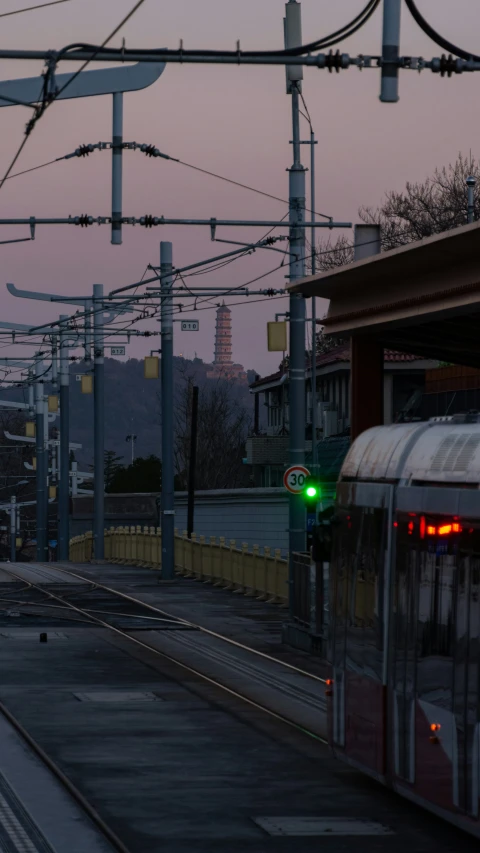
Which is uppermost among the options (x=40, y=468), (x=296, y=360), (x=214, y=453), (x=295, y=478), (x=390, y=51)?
(x=390, y=51)

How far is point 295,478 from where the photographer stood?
1083 inches

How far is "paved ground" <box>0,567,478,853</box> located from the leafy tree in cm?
8341

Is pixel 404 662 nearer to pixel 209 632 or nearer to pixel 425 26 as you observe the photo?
pixel 425 26

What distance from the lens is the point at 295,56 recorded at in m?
13.4

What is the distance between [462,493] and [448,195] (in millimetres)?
59979

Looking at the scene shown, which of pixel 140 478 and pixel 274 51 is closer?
pixel 274 51

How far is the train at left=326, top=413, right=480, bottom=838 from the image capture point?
10.6m

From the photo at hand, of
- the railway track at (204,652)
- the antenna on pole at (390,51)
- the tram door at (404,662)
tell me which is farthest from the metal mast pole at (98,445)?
the tram door at (404,662)

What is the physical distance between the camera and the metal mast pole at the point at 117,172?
94.8ft

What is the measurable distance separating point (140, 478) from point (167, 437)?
6483 cm

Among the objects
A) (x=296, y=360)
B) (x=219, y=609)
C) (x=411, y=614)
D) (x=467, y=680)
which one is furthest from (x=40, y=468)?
(x=467, y=680)

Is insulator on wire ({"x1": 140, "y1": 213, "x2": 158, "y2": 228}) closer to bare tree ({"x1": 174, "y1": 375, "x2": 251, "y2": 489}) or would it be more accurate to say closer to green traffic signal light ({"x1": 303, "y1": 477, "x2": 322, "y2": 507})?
green traffic signal light ({"x1": 303, "y1": 477, "x2": 322, "y2": 507})

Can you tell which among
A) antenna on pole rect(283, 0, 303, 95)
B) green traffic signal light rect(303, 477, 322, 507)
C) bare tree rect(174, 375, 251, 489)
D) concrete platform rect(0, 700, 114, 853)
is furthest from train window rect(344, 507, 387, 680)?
bare tree rect(174, 375, 251, 489)

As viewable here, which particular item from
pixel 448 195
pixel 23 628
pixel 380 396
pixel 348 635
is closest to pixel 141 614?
pixel 23 628
